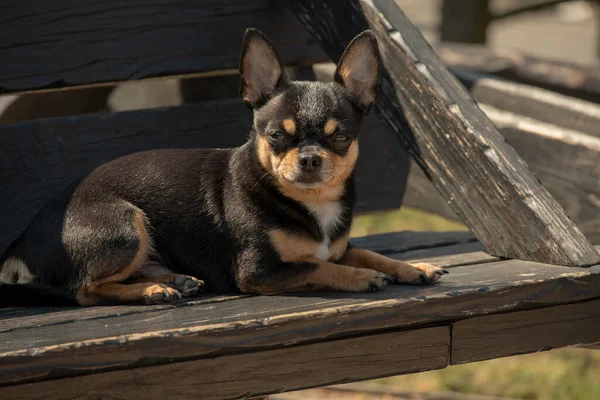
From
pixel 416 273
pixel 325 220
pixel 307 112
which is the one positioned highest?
pixel 307 112

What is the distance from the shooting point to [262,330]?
2873mm

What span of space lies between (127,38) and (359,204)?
134 cm

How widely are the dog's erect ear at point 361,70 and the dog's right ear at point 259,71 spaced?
21cm

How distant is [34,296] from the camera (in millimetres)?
3359

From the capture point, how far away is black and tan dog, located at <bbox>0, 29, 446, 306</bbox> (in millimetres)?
3352

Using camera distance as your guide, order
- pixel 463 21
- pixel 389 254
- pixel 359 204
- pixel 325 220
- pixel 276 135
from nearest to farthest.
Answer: pixel 276 135 < pixel 325 220 < pixel 389 254 < pixel 359 204 < pixel 463 21

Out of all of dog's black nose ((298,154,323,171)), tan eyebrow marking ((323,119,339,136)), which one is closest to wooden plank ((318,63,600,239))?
tan eyebrow marking ((323,119,339,136))

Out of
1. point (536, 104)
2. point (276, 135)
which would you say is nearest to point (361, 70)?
point (276, 135)

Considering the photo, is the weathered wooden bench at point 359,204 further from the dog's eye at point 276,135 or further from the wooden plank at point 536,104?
the dog's eye at point 276,135

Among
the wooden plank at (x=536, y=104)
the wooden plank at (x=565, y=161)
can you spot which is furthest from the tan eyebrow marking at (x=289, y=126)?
the wooden plank at (x=536, y=104)

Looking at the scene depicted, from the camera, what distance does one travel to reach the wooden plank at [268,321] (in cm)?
269

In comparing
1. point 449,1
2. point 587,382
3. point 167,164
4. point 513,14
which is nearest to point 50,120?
point 167,164

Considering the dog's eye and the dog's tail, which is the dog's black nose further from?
the dog's tail

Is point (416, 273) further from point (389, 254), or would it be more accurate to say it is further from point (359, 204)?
point (359, 204)
